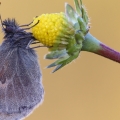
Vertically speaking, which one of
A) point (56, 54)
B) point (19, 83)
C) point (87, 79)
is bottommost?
point (87, 79)

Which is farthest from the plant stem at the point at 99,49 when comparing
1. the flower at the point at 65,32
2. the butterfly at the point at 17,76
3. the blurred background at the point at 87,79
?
the blurred background at the point at 87,79

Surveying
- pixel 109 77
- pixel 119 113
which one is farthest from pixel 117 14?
pixel 119 113

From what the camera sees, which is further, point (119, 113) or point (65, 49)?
point (119, 113)

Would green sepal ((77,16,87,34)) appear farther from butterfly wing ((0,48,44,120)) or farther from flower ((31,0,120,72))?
butterfly wing ((0,48,44,120))

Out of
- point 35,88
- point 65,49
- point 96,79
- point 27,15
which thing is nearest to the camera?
point 65,49

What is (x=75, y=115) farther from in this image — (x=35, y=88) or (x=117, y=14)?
(x=35, y=88)

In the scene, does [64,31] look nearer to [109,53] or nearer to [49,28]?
[49,28]

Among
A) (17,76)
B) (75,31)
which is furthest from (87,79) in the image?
(75,31)

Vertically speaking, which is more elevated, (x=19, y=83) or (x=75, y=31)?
(x=75, y=31)

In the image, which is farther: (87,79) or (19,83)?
(87,79)
